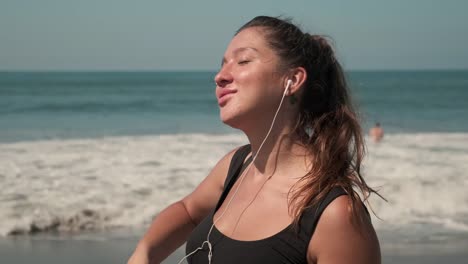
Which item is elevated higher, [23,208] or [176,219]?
[176,219]

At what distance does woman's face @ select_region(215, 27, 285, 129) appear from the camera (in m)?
2.10

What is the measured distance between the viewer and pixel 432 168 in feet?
37.3

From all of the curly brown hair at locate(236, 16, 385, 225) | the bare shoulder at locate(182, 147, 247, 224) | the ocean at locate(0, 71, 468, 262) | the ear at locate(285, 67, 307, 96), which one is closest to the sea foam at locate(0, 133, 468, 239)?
the ocean at locate(0, 71, 468, 262)

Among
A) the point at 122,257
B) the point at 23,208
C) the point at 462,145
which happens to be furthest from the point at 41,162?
the point at 462,145

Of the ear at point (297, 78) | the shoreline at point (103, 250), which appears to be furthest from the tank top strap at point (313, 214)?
the shoreline at point (103, 250)

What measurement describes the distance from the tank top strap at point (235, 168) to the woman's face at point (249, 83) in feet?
0.95

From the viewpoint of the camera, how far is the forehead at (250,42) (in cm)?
218

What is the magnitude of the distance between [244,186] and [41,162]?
9.99m

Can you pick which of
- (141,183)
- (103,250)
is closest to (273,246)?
(103,250)

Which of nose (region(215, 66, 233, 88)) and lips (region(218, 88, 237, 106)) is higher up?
nose (region(215, 66, 233, 88))

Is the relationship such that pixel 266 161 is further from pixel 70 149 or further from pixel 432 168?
pixel 70 149

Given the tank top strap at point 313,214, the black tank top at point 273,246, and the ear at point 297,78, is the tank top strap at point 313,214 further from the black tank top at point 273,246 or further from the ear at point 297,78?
the ear at point 297,78

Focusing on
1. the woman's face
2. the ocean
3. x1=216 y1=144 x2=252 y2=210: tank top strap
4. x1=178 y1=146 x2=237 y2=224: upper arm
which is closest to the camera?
the woman's face

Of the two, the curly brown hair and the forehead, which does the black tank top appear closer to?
the curly brown hair
